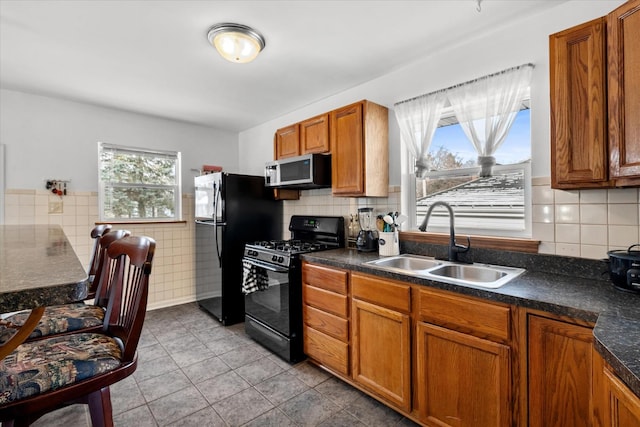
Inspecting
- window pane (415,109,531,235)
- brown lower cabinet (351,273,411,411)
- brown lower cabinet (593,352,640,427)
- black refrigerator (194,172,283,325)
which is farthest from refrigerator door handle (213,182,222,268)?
brown lower cabinet (593,352,640,427)

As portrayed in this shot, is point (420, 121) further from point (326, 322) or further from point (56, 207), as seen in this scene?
point (56, 207)

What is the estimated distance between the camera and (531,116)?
1863mm

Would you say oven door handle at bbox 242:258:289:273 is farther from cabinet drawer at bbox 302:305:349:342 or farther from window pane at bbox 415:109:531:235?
window pane at bbox 415:109:531:235

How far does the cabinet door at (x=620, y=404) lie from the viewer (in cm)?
72

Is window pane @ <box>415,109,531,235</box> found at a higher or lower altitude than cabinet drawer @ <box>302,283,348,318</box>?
Answer: higher

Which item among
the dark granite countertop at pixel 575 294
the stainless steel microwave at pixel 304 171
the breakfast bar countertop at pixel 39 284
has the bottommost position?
the dark granite countertop at pixel 575 294

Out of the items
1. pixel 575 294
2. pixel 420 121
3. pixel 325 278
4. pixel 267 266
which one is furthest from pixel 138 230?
pixel 575 294

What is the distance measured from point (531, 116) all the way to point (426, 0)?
92 centimetres

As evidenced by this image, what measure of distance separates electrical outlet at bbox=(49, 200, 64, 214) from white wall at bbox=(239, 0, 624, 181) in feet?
9.92

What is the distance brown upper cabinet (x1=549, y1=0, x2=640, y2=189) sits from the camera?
1251mm

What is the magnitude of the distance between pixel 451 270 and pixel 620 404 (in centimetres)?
123

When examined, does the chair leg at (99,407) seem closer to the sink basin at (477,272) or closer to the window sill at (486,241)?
the sink basin at (477,272)

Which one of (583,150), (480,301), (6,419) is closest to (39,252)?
(6,419)

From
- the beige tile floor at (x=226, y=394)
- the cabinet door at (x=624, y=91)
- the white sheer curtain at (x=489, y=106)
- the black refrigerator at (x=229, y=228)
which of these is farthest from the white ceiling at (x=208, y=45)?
the beige tile floor at (x=226, y=394)
